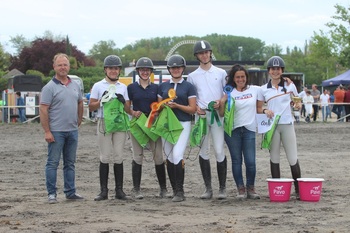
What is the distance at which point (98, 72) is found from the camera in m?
59.5

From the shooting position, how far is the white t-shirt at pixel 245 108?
9.47 metres

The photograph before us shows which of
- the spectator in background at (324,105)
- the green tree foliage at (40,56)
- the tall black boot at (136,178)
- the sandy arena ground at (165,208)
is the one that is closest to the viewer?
the sandy arena ground at (165,208)

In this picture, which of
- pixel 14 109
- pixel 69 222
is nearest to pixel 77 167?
pixel 69 222

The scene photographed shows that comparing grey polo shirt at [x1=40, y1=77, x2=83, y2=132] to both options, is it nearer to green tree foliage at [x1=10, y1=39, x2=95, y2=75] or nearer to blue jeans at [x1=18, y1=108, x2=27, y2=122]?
blue jeans at [x1=18, y1=108, x2=27, y2=122]

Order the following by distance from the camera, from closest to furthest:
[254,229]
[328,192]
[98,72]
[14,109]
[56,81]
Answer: [254,229] < [56,81] < [328,192] < [14,109] < [98,72]

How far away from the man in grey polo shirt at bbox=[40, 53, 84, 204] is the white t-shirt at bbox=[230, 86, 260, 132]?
2128 millimetres

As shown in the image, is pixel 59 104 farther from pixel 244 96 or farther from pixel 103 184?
pixel 244 96

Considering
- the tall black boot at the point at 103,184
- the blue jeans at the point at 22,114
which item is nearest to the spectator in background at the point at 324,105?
the blue jeans at the point at 22,114

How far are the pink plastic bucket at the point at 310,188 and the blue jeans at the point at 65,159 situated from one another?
2.99 metres

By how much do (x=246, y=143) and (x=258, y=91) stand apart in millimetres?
720

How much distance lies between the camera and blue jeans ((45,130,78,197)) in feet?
30.9

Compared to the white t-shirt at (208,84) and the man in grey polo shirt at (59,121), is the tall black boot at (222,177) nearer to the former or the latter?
the white t-shirt at (208,84)

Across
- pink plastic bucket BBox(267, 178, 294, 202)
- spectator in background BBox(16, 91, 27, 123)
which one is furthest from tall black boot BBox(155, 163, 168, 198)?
spectator in background BBox(16, 91, 27, 123)

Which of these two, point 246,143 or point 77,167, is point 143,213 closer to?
point 246,143
